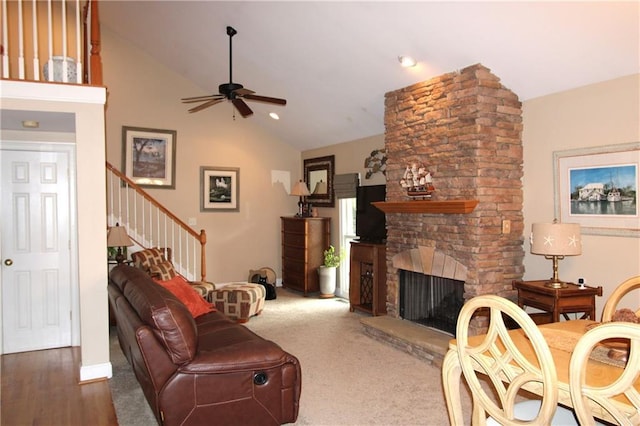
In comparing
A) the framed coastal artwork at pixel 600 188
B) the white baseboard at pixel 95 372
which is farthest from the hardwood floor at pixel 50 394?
the framed coastal artwork at pixel 600 188

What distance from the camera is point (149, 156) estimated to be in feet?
24.4

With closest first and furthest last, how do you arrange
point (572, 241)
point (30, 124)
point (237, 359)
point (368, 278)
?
1. point (237, 359)
2. point (572, 241)
3. point (30, 124)
4. point (368, 278)

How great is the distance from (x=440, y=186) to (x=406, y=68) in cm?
129

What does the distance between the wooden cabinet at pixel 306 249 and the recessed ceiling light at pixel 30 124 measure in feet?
13.5

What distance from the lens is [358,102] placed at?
595cm

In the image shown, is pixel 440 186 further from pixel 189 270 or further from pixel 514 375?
pixel 189 270

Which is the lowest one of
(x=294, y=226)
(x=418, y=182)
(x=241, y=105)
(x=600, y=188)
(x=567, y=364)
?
(x=567, y=364)

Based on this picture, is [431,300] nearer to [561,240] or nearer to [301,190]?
[561,240]

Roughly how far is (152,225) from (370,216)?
3468 mm

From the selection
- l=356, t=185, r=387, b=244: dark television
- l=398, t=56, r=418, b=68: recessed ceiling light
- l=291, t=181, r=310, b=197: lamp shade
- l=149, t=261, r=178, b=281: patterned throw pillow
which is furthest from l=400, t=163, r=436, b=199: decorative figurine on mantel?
l=149, t=261, r=178, b=281: patterned throw pillow

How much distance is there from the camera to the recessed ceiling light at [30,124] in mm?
4105

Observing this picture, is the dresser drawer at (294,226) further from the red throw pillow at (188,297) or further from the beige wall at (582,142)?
the beige wall at (582,142)

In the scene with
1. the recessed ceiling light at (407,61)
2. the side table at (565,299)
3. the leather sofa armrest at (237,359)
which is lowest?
the leather sofa armrest at (237,359)

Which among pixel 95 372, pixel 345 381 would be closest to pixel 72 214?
pixel 95 372
